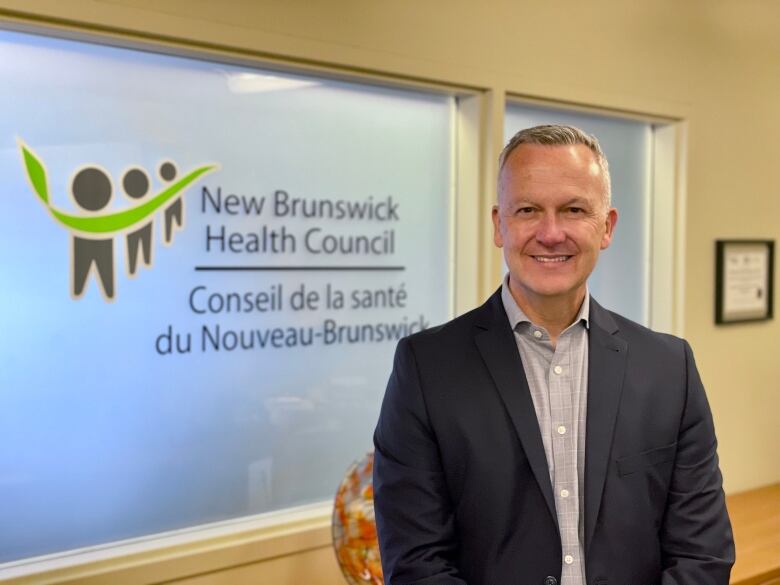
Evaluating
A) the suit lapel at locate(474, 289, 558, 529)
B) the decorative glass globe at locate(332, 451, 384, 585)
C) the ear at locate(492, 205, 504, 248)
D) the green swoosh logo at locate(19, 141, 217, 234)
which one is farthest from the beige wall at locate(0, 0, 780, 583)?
the suit lapel at locate(474, 289, 558, 529)

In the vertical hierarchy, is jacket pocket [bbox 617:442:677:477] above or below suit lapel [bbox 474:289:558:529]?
below

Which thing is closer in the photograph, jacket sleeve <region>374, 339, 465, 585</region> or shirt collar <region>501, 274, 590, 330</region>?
jacket sleeve <region>374, 339, 465, 585</region>

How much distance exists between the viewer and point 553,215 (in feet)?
4.90

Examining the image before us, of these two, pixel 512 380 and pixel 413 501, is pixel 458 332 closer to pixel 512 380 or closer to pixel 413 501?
pixel 512 380

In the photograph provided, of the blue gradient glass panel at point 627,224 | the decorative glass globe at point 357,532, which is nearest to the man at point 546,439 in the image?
the decorative glass globe at point 357,532

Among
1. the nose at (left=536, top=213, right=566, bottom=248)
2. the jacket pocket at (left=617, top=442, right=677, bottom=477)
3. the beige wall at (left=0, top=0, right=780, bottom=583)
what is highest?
the beige wall at (left=0, top=0, right=780, bottom=583)

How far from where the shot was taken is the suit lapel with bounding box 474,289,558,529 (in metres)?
1.48

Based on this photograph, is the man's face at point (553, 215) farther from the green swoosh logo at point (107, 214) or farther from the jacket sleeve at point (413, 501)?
the green swoosh logo at point (107, 214)

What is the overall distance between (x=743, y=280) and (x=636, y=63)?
3.49 feet

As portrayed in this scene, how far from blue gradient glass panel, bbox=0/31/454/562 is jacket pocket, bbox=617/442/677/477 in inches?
54.7

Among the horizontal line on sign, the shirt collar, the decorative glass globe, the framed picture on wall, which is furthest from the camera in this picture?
the framed picture on wall

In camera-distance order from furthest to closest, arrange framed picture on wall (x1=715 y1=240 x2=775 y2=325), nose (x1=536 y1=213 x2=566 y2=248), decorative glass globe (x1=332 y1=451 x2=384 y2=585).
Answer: framed picture on wall (x1=715 y1=240 x2=775 y2=325) → decorative glass globe (x1=332 y1=451 x2=384 y2=585) → nose (x1=536 y1=213 x2=566 y2=248)

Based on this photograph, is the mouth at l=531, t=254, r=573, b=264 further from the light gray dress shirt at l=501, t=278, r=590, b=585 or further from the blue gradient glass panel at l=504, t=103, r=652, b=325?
the blue gradient glass panel at l=504, t=103, r=652, b=325

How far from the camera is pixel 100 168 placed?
237cm
